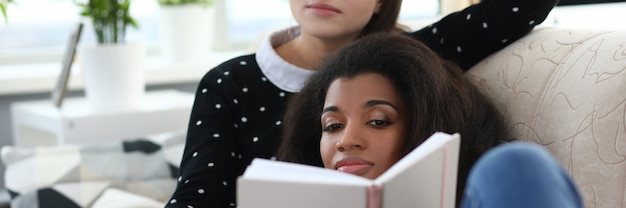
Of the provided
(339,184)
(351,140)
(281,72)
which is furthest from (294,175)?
(281,72)

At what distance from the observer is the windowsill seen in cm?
270

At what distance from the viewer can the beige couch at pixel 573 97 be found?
114 cm

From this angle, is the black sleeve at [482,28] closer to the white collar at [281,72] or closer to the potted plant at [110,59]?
the white collar at [281,72]

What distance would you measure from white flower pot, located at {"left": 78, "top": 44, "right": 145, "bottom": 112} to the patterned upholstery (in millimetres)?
470

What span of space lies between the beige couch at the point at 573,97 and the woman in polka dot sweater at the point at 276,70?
0.15ft

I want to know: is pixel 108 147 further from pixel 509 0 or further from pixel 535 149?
pixel 535 149

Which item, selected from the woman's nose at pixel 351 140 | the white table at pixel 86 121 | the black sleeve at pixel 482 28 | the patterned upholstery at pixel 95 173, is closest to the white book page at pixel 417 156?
the woman's nose at pixel 351 140

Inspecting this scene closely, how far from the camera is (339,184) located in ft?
2.44

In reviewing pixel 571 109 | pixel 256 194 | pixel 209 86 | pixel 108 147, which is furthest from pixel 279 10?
pixel 256 194

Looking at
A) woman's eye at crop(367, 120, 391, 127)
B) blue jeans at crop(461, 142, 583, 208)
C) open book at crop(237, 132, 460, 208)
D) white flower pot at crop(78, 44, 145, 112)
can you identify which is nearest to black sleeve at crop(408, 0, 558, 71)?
woman's eye at crop(367, 120, 391, 127)

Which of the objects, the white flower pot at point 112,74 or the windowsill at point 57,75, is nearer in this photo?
the white flower pot at point 112,74

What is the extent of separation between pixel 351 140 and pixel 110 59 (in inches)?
58.2

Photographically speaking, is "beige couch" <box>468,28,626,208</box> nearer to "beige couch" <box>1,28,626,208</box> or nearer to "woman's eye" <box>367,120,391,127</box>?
"beige couch" <box>1,28,626,208</box>

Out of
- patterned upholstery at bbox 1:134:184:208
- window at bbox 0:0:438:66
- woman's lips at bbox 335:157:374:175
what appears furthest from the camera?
window at bbox 0:0:438:66
